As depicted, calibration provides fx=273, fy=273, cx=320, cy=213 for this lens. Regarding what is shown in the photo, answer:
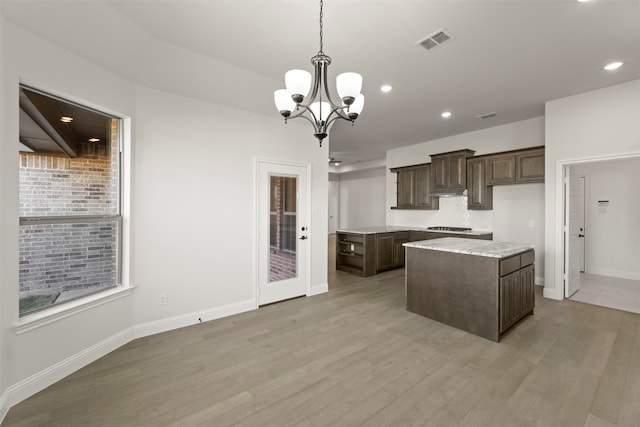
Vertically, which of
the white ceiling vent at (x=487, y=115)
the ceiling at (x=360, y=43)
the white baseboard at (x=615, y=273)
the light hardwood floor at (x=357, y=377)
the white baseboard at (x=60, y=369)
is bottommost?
the light hardwood floor at (x=357, y=377)

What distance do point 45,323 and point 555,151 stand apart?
627cm

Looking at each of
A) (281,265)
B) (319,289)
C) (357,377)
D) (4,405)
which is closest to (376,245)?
(319,289)

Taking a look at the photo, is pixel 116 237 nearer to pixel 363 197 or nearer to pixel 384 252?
pixel 384 252

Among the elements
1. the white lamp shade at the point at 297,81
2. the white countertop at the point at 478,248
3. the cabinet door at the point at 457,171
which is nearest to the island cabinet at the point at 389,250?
the cabinet door at the point at 457,171

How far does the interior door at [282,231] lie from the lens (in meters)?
3.89

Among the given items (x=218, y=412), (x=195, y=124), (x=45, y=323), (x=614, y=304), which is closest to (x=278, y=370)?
(x=218, y=412)

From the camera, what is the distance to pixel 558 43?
2.73m

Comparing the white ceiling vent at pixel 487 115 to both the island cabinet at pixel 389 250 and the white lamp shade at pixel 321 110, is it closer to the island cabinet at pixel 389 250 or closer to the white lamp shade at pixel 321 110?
the island cabinet at pixel 389 250

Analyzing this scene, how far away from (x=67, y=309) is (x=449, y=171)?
6.21 m

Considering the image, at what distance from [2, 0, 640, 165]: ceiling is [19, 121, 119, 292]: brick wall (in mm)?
916

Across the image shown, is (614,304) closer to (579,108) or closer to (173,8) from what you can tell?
(579,108)

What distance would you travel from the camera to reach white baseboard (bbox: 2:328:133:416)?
1.95m

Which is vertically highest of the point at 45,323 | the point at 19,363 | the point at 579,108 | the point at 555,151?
the point at 579,108

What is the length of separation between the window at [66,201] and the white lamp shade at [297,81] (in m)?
2.05
